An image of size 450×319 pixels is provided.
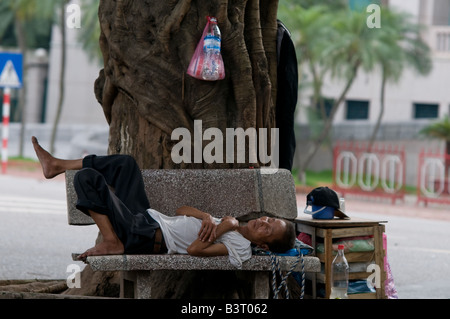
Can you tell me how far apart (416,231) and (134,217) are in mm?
9983

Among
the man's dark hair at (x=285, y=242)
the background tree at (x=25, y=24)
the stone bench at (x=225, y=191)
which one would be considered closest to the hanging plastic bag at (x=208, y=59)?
the stone bench at (x=225, y=191)

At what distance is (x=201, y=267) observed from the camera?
17.2 feet

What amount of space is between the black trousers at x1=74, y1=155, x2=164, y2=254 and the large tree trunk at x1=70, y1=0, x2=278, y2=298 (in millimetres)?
673

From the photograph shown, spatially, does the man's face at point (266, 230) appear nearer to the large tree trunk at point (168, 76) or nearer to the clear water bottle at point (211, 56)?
the large tree trunk at point (168, 76)

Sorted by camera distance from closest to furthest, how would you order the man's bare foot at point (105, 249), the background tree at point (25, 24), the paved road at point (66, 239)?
the man's bare foot at point (105, 249)
the paved road at point (66, 239)
the background tree at point (25, 24)

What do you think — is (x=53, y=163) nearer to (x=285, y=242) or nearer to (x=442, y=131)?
(x=285, y=242)

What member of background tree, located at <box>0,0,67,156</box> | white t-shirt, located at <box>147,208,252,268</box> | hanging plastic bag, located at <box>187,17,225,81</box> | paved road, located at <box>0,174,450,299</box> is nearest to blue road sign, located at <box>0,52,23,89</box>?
paved road, located at <box>0,174,450,299</box>

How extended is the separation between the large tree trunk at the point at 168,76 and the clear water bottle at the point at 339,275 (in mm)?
1074

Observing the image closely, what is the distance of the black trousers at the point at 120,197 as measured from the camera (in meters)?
5.26

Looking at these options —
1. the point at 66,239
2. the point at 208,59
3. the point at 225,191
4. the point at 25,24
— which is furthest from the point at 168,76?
the point at 25,24

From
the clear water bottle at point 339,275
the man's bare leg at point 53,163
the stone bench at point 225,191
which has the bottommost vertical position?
the clear water bottle at point 339,275

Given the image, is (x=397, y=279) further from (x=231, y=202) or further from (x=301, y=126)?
(x=301, y=126)

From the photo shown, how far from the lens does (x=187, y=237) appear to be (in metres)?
5.52

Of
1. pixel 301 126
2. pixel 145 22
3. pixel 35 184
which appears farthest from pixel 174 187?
pixel 301 126
